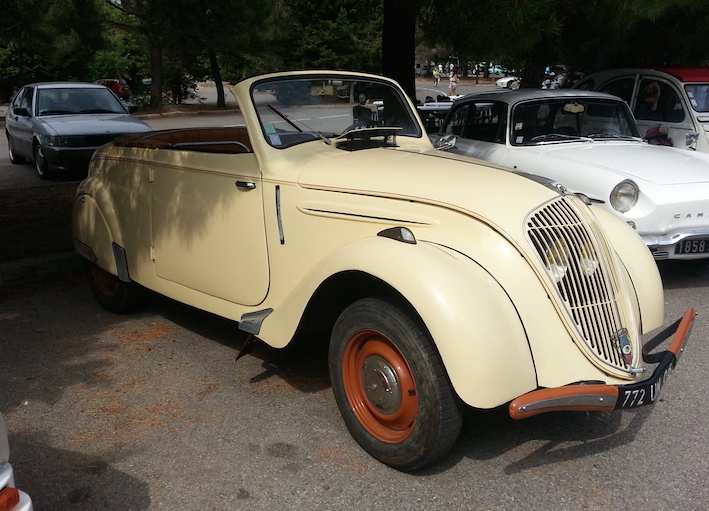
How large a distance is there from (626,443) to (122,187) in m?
3.70

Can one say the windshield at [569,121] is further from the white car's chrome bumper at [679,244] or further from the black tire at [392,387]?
the black tire at [392,387]

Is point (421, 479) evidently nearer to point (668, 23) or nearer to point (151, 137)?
point (151, 137)

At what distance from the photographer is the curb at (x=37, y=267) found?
6004mm

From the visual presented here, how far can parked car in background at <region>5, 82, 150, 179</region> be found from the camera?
10531 millimetres

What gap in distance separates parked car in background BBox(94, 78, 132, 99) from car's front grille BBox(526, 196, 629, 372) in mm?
32090

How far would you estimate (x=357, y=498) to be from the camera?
2879mm

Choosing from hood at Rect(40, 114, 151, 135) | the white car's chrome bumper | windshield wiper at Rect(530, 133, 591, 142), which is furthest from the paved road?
hood at Rect(40, 114, 151, 135)

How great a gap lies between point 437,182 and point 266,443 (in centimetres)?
156

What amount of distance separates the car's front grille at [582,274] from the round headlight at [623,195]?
8.19 feet

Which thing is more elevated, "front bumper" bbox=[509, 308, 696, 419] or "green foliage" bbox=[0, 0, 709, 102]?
"green foliage" bbox=[0, 0, 709, 102]

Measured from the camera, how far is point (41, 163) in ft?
36.2

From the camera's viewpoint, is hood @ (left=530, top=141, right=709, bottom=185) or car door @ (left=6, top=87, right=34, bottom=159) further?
car door @ (left=6, top=87, right=34, bottom=159)

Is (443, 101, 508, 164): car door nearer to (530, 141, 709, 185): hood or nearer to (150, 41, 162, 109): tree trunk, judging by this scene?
(530, 141, 709, 185): hood

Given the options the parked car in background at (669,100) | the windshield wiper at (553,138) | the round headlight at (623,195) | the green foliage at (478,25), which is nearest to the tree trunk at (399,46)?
the green foliage at (478,25)
